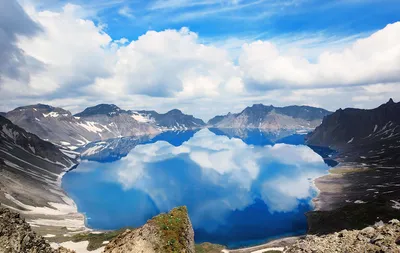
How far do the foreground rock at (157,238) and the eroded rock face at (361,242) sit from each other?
36.9 ft

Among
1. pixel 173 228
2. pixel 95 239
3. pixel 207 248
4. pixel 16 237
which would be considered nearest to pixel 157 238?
pixel 173 228

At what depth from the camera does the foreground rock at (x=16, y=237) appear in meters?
19.2

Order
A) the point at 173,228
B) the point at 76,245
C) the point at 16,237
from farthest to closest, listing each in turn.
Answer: the point at 76,245, the point at 173,228, the point at 16,237

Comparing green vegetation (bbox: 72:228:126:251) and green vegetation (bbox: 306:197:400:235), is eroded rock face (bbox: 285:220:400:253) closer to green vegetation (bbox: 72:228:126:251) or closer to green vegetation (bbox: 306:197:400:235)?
green vegetation (bbox: 72:228:126:251)

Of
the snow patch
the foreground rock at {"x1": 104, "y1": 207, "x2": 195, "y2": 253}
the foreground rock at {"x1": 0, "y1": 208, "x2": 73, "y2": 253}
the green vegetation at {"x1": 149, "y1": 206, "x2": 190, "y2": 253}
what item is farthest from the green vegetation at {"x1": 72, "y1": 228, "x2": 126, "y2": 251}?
the foreground rock at {"x1": 0, "y1": 208, "x2": 73, "y2": 253}

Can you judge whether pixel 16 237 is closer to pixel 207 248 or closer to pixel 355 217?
pixel 207 248

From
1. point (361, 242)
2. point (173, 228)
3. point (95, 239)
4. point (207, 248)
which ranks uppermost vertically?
point (173, 228)

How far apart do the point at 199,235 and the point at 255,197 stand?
7058cm

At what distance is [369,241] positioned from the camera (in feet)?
79.3

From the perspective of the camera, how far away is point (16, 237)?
784 inches

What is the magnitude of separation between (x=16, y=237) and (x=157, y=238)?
12.3 m

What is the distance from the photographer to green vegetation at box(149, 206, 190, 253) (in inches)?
1113

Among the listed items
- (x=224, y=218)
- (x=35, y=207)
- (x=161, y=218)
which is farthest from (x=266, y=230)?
(x=35, y=207)

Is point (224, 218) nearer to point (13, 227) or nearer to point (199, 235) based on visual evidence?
point (199, 235)
